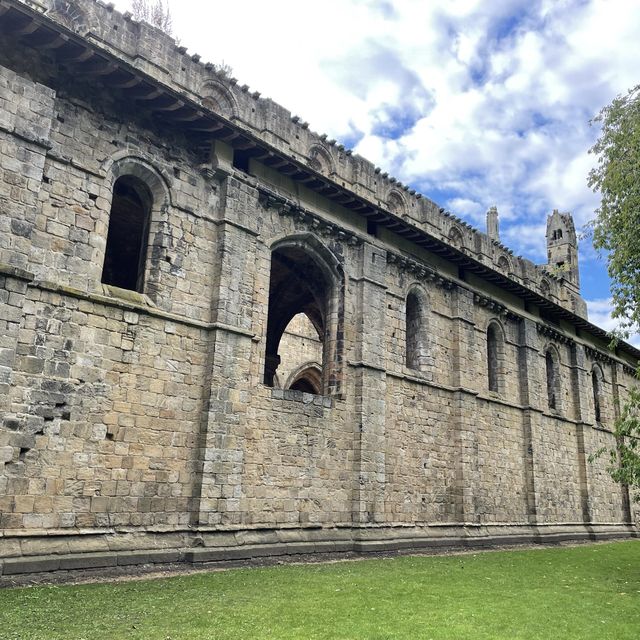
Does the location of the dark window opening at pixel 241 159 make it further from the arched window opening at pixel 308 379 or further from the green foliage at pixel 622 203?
the arched window opening at pixel 308 379

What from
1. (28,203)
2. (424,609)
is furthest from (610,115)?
(28,203)

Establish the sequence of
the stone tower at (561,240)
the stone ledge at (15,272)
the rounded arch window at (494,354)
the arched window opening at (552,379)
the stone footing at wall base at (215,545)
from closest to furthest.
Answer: the stone footing at wall base at (215,545), the stone ledge at (15,272), the rounded arch window at (494,354), the arched window opening at (552,379), the stone tower at (561,240)

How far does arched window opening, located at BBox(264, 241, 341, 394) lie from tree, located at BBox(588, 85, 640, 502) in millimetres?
5756

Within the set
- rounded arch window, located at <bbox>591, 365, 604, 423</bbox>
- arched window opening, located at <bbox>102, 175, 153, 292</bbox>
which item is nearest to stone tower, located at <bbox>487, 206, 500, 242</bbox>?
rounded arch window, located at <bbox>591, 365, 604, 423</bbox>

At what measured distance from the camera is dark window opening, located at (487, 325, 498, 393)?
19.3 meters

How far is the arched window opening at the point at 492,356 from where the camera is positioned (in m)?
19.3

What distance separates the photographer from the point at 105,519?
9.25 meters

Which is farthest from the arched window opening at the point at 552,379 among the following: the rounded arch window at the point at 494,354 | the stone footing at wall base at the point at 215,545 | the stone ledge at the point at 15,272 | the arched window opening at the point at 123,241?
the stone ledge at the point at 15,272

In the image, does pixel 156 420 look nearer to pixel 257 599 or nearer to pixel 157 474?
pixel 157 474

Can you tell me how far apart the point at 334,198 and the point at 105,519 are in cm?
841

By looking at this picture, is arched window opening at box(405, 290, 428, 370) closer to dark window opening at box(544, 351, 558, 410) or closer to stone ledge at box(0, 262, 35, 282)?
dark window opening at box(544, 351, 558, 410)

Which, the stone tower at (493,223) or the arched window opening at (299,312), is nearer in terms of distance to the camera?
the arched window opening at (299,312)

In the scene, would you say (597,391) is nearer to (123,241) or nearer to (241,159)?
(241,159)

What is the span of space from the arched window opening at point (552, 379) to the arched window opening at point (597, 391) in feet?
12.1
